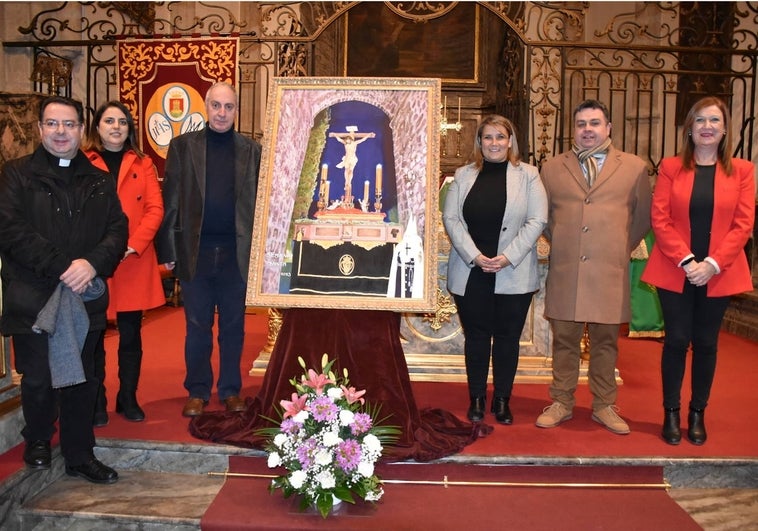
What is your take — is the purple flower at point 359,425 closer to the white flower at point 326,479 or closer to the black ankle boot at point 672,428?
the white flower at point 326,479

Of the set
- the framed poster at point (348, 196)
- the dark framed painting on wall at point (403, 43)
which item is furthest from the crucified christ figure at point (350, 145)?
the dark framed painting on wall at point (403, 43)

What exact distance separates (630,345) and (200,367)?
379cm

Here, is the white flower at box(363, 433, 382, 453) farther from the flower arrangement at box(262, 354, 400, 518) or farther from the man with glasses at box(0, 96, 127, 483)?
the man with glasses at box(0, 96, 127, 483)

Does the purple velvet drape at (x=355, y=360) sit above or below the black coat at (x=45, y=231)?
below

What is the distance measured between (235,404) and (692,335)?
2.45m

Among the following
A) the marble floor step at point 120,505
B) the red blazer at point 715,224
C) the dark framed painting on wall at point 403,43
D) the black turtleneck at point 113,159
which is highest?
the dark framed painting on wall at point 403,43

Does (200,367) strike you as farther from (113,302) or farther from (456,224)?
(456,224)

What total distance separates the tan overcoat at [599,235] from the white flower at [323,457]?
63.1 inches

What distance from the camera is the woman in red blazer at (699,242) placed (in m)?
3.62

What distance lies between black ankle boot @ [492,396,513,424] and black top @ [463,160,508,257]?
83 centimetres

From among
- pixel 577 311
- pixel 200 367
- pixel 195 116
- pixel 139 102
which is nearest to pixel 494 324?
pixel 577 311

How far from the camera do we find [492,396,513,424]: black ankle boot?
4086 mm

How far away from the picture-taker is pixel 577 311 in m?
3.90

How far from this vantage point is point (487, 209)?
3.88m
